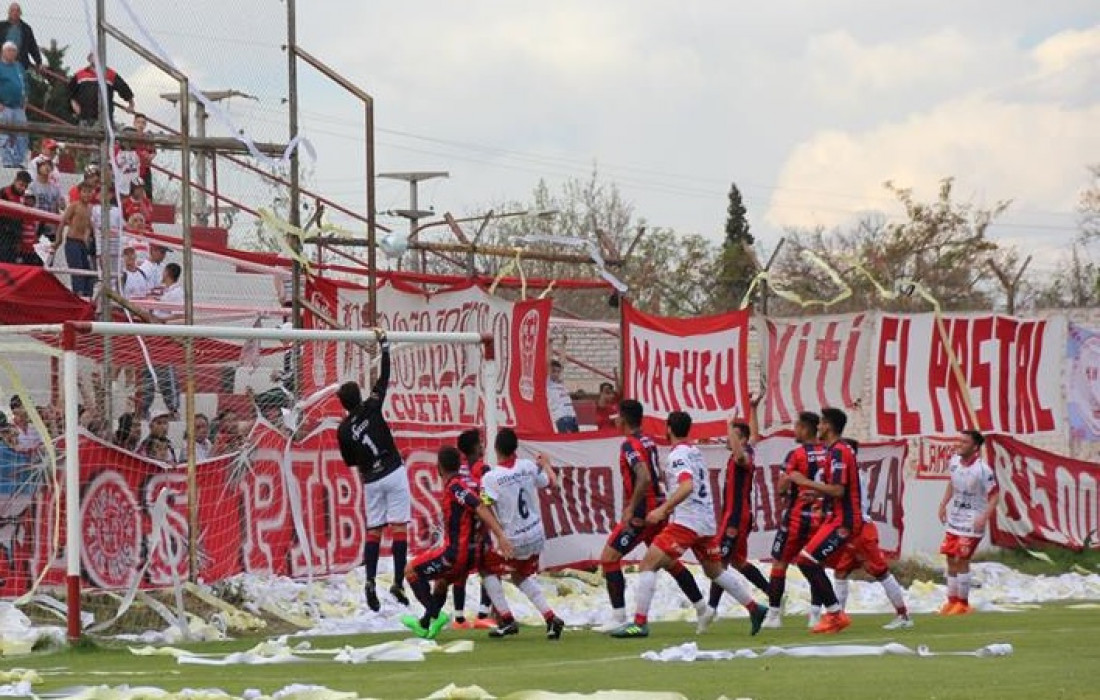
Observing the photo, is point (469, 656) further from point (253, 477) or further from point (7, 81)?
point (7, 81)

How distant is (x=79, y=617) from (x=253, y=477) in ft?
10.7

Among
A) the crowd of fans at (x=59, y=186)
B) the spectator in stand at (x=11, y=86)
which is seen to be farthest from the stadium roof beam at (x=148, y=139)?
the spectator in stand at (x=11, y=86)

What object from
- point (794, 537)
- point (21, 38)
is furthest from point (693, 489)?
point (21, 38)

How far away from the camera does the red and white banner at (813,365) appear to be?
23.4 m

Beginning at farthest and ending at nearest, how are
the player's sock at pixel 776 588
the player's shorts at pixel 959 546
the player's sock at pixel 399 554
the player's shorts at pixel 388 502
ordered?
1. the player's shorts at pixel 959 546
2. the player's shorts at pixel 388 502
3. the player's sock at pixel 399 554
4. the player's sock at pixel 776 588

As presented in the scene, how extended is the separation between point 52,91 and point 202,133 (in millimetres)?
3315

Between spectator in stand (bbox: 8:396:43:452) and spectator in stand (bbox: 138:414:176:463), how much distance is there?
1026mm

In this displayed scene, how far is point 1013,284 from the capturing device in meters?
24.4

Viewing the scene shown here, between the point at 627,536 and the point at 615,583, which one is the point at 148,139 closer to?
the point at 627,536

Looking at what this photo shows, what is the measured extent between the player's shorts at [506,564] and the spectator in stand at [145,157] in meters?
6.38

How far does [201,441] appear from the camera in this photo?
1797 centimetres

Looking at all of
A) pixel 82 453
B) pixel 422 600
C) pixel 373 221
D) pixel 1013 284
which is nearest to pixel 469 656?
pixel 422 600

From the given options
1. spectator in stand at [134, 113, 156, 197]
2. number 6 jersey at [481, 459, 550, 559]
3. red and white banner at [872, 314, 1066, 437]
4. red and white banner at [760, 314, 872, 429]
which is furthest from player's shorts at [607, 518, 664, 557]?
red and white banner at [872, 314, 1066, 437]

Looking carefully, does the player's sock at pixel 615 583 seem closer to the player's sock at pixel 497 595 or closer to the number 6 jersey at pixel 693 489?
the number 6 jersey at pixel 693 489
